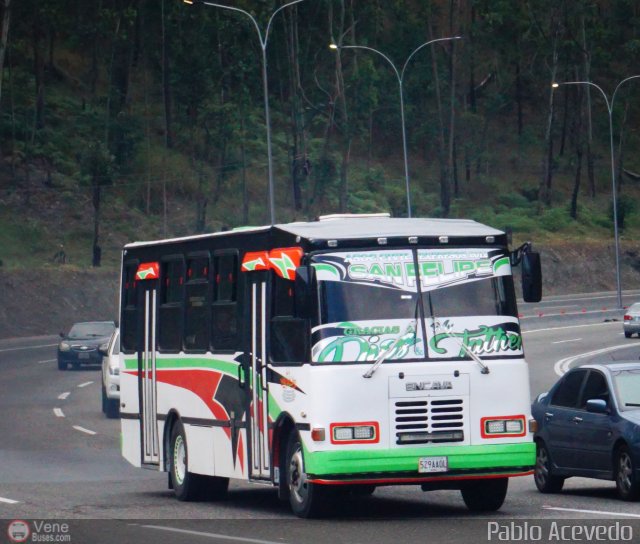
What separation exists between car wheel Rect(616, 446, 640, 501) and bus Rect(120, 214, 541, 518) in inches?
67.0

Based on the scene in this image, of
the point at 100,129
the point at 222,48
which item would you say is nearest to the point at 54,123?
the point at 100,129

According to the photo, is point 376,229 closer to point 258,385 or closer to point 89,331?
point 258,385

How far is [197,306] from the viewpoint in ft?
53.1

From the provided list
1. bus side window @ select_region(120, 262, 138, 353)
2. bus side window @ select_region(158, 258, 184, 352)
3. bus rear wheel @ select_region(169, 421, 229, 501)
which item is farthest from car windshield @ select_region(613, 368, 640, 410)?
bus side window @ select_region(120, 262, 138, 353)

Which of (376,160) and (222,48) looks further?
(376,160)

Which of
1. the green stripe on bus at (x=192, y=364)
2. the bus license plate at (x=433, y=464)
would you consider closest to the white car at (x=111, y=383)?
the green stripe on bus at (x=192, y=364)

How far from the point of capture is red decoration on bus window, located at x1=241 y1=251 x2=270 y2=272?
572 inches

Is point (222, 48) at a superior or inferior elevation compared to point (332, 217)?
superior

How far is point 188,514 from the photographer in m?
14.7

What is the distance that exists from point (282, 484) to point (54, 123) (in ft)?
222

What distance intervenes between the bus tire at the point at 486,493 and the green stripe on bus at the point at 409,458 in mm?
571

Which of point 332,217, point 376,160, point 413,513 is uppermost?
point 376,160

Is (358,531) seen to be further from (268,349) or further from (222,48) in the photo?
(222,48)

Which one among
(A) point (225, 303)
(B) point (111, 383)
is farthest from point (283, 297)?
(B) point (111, 383)
